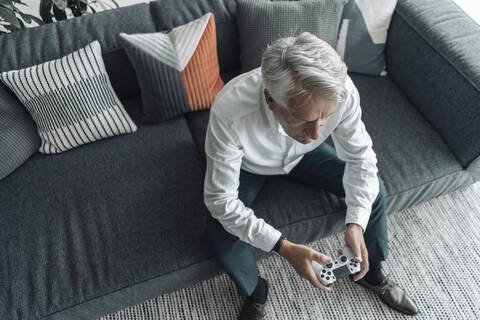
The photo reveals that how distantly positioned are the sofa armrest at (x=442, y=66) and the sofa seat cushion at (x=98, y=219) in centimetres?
98

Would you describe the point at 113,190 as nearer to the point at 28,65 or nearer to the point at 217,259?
the point at 217,259

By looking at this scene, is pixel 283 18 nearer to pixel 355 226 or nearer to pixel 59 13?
pixel 355 226

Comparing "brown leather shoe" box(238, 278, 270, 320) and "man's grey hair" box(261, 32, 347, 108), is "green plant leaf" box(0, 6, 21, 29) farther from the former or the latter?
"brown leather shoe" box(238, 278, 270, 320)

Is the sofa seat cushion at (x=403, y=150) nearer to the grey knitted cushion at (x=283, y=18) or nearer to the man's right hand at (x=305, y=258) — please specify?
the man's right hand at (x=305, y=258)

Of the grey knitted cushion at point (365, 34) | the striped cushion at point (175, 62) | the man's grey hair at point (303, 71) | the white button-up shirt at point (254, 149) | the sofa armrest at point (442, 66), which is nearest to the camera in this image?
the man's grey hair at point (303, 71)

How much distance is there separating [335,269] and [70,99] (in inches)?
45.0

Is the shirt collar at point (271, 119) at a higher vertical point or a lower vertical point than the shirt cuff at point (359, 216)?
higher

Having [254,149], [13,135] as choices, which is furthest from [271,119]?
[13,135]

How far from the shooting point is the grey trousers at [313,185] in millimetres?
1116

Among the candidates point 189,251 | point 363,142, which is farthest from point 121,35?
point 363,142

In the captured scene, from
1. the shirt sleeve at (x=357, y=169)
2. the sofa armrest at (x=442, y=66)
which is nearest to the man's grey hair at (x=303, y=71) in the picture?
the shirt sleeve at (x=357, y=169)

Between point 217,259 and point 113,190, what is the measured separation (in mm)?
496

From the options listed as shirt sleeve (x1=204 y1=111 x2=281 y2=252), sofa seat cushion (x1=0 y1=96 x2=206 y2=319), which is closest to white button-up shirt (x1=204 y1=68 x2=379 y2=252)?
shirt sleeve (x1=204 y1=111 x2=281 y2=252)

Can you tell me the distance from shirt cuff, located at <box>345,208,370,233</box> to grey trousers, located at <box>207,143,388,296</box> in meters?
0.10
